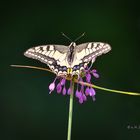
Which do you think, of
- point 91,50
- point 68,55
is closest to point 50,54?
point 68,55

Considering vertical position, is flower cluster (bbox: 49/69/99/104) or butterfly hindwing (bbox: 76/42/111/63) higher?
butterfly hindwing (bbox: 76/42/111/63)

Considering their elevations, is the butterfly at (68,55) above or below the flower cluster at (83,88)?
above

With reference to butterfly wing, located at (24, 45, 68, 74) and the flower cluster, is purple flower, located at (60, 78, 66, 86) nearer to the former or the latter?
the flower cluster

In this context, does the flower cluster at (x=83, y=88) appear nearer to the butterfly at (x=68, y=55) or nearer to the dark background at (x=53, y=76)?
the butterfly at (x=68, y=55)

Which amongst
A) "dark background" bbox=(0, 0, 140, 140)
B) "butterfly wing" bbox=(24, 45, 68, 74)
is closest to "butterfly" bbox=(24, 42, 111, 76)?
"butterfly wing" bbox=(24, 45, 68, 74)

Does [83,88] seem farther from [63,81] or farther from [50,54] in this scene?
[50,54]

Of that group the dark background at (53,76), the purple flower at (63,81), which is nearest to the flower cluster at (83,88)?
the purple flower at (63,81)

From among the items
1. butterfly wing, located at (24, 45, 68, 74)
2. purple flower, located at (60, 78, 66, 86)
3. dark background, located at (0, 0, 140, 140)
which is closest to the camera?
purple flower, located at (60, 78, 66, 86)
